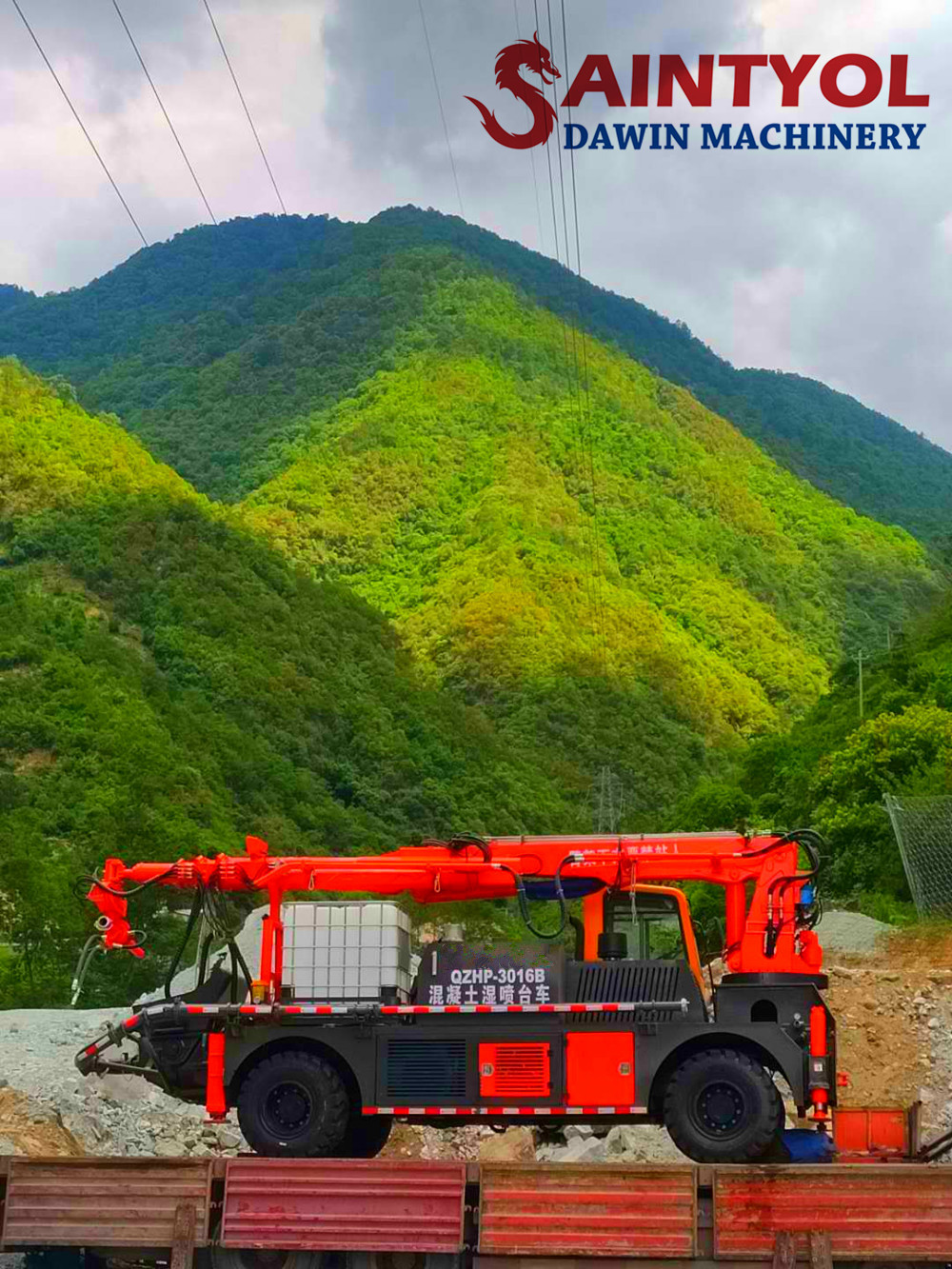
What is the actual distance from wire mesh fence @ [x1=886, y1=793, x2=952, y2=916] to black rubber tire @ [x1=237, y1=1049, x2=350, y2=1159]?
19036 mm

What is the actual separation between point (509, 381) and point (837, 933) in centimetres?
14730

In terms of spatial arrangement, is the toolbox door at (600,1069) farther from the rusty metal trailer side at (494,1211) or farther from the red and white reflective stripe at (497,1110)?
the rusty metal trailer side at (494,1211)

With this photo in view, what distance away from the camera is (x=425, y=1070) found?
15.3m

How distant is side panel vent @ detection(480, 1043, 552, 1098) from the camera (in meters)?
15.1

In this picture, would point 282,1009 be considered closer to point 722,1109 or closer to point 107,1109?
point 722,1109

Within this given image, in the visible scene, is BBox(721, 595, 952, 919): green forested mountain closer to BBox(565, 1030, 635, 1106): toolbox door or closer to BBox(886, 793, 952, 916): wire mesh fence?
BBox(886, 793, 952, 916): wire mesh fence

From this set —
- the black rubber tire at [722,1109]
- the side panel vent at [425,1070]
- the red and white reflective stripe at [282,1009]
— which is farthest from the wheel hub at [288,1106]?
the black rubber tire at [722,1109]

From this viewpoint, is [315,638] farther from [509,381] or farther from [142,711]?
[509,381]

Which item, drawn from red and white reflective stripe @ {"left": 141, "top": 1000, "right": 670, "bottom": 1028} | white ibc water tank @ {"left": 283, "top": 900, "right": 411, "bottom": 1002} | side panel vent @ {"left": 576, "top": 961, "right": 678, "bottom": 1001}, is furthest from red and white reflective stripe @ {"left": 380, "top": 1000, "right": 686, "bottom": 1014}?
white ibc water tank @ {"left": 283, "top": 900, "right": 411, "bottom": 1002}

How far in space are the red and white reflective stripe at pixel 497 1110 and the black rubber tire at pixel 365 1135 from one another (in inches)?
21.7

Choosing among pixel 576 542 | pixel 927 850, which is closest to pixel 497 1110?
pixel 927 850

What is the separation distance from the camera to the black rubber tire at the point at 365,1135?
16016 mm

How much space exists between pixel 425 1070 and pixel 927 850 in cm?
2020

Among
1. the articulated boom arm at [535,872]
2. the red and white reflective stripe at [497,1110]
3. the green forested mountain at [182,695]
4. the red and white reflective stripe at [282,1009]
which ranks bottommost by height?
the red and white reflective stripe at [497,1110]
